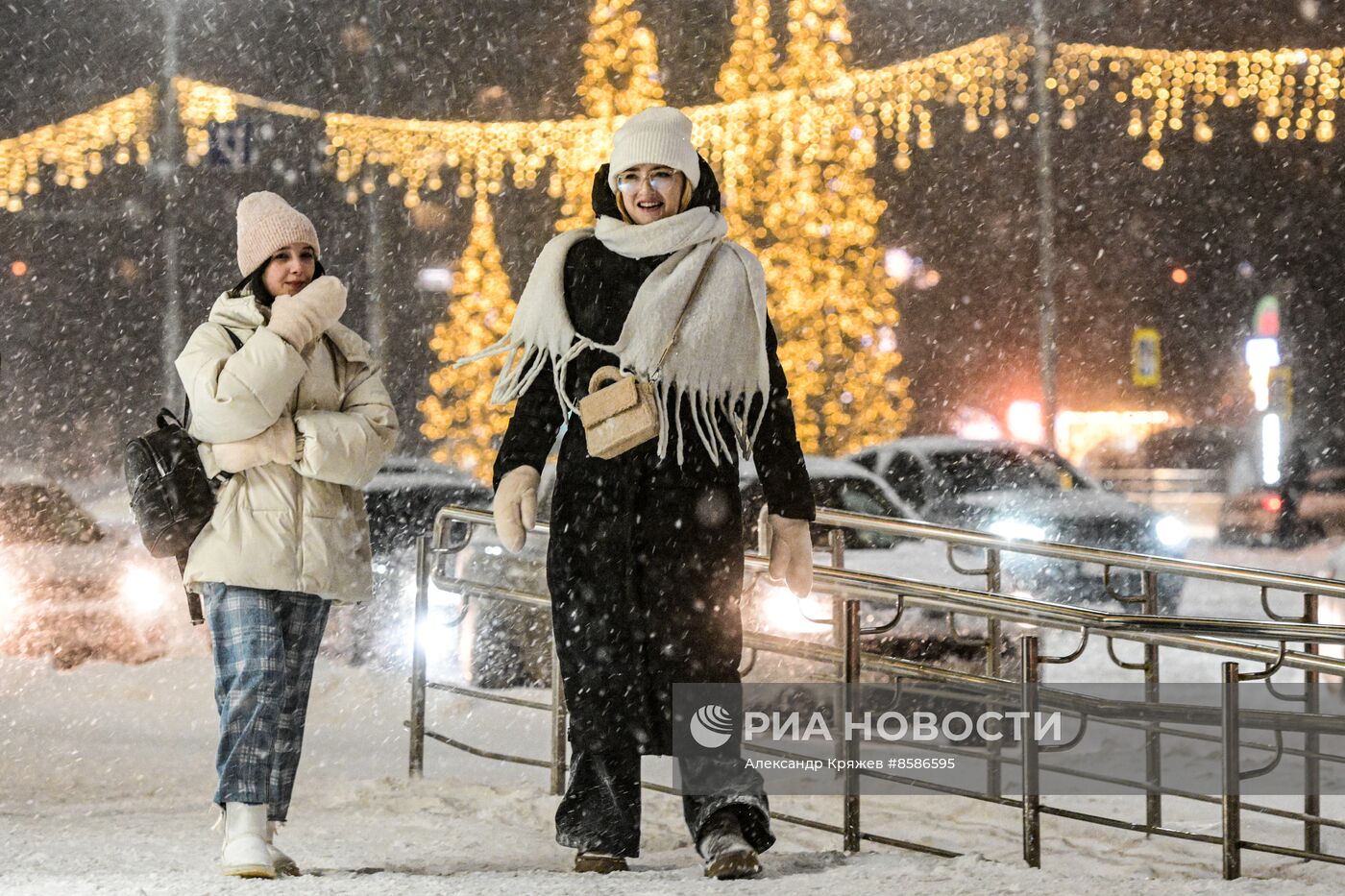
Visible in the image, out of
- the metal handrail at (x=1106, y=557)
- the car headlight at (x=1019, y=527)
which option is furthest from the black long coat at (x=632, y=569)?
the car headlight at (x=1019, y=527)

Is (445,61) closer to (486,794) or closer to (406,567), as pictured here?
(406,567)

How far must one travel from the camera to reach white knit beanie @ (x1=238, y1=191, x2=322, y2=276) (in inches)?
148

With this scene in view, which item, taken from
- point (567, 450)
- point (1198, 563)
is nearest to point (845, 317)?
point (1198, 563)

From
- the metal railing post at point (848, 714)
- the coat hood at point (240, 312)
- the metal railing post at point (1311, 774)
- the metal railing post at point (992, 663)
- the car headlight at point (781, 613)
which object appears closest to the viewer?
the coat hood at point (240, 312)

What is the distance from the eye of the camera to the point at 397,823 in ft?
14.9

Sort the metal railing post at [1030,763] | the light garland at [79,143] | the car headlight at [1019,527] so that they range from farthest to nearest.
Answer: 1. the light garland at [79,143]
2. the car headlight at [1019,527]
3. the metal railing post at [1030,763]

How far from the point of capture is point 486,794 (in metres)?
4.94

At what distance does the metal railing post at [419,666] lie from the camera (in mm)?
5348

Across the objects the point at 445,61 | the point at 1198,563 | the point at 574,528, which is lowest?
the point at 1198,563

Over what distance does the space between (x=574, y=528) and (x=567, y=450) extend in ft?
0.59

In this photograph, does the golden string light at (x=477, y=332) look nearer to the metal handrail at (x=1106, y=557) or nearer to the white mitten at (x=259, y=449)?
the metal handrail at (x=1106, y=557)

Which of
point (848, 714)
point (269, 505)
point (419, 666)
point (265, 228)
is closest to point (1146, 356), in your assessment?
point (419, 666)

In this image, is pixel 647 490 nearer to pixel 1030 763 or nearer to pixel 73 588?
pixel 1030 763

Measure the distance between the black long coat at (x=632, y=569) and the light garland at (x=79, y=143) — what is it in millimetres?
12689
